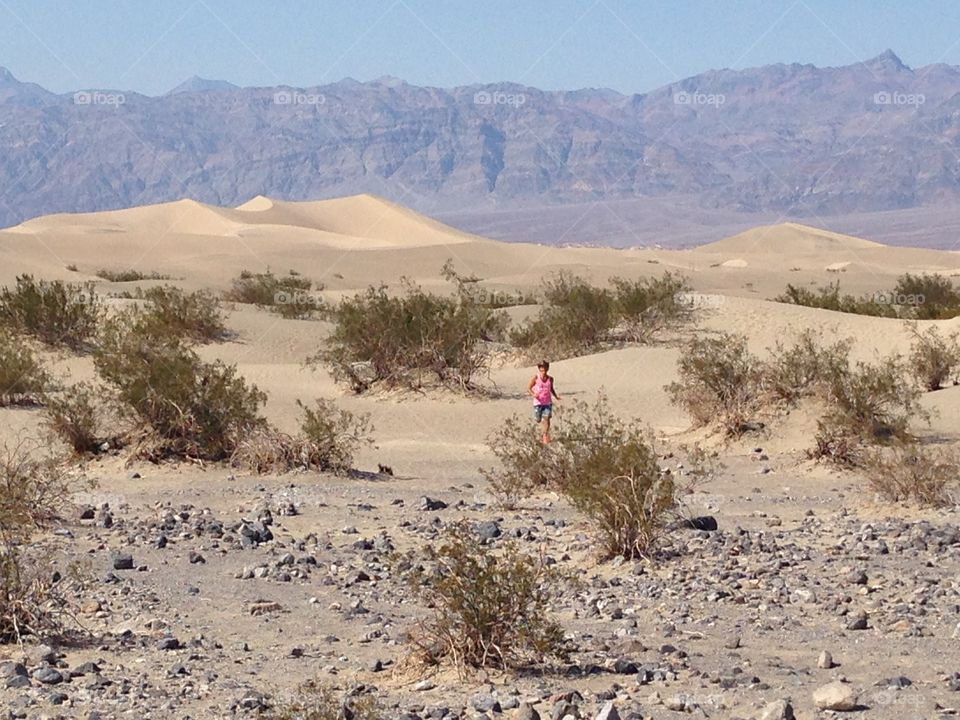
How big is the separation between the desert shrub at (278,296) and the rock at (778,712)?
83.9 feet

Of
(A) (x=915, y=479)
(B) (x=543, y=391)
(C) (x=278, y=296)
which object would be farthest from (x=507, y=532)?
(C) (x=278, y=296)

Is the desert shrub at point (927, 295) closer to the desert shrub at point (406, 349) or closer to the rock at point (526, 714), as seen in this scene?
the desert shrub at point (406, 349)

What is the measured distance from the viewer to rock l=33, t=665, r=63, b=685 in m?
6.78

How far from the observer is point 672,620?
8148 millimetres

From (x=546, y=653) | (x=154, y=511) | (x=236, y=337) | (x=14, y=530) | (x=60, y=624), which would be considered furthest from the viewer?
(x=236, y=337)

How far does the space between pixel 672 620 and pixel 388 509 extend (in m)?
4.58

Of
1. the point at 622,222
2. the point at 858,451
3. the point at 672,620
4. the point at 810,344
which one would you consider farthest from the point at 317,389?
the point at 622,222

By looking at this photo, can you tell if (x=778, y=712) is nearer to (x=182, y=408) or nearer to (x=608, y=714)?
(x=608, y=714)

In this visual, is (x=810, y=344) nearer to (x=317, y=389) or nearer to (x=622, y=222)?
(x=317, y=389)

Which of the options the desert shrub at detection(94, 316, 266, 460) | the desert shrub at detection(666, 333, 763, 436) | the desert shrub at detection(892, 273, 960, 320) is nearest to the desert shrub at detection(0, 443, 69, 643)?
the desert shrub at detection(94, 316, 266, 460)

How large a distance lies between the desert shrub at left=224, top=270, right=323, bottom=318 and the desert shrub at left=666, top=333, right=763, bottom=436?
15.1 metres

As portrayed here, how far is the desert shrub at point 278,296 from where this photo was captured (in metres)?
32.5

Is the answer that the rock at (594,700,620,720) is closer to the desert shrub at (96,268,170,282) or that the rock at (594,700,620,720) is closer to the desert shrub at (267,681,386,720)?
the desert shrub at (267,681,386,720)

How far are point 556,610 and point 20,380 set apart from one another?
35.7ft
